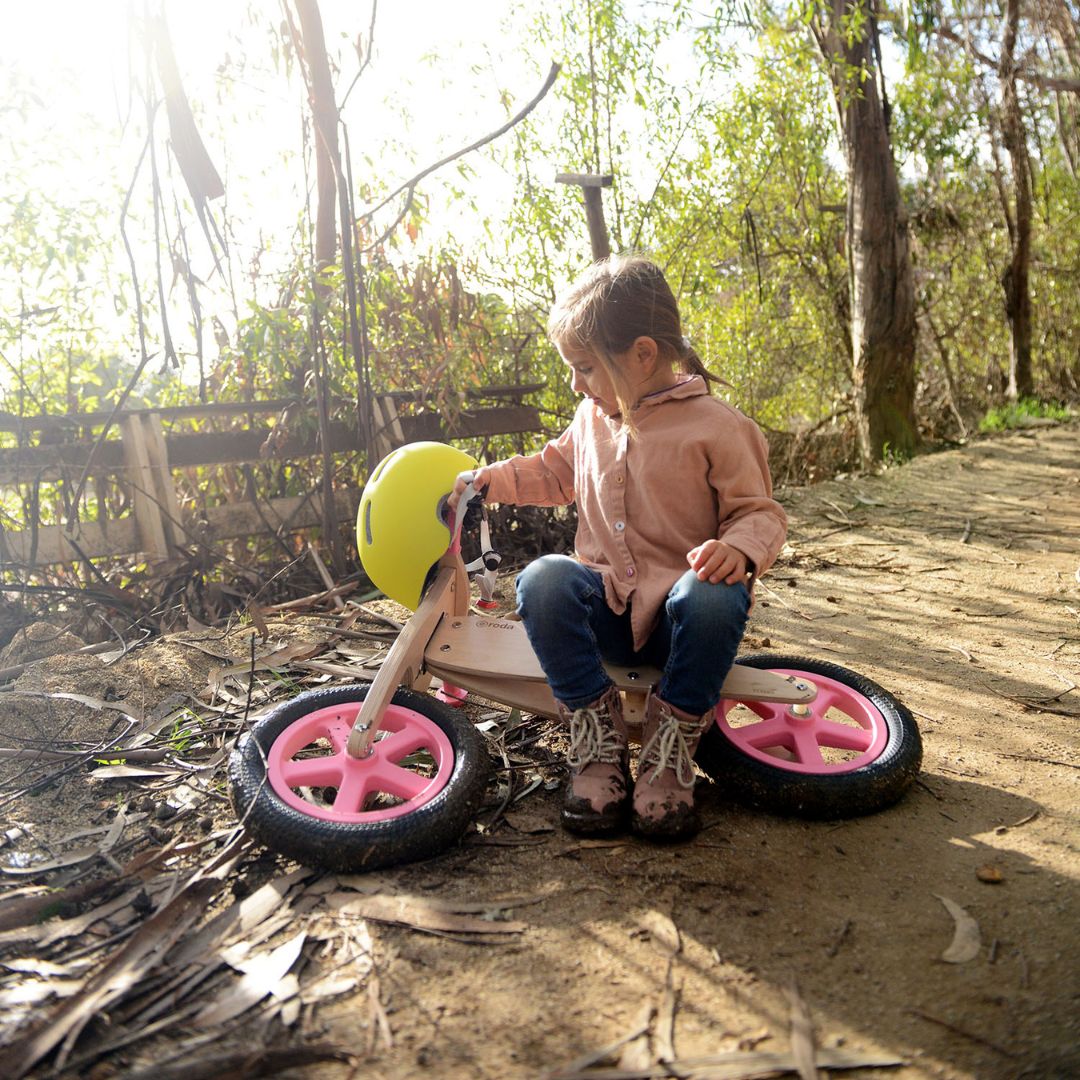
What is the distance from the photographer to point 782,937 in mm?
1541

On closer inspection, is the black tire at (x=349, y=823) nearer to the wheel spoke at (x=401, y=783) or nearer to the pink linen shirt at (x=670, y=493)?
the wheel spoke at (x=401, y=783)

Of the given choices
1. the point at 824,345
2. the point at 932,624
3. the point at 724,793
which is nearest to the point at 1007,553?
the point at 932,624

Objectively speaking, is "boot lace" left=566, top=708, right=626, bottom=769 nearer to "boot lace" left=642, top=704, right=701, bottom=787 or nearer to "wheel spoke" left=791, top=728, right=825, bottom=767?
"boot lace" left=642, top=704, right=701, bottom=787

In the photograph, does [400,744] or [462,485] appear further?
[462,485]

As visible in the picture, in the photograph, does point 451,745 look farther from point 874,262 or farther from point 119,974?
point 874,262

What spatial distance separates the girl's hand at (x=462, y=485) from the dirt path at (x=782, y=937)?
639 mm

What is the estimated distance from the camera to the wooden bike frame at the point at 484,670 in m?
2.05

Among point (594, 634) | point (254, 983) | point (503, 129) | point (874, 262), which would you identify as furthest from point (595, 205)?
point (874, 262)

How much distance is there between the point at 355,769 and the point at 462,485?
67 cm

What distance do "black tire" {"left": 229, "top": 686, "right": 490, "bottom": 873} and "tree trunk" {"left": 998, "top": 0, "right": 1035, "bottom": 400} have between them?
365 inches

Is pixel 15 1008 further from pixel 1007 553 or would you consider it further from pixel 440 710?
pixel 1007 553

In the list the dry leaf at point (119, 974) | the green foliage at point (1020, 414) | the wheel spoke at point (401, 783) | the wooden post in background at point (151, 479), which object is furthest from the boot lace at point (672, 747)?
the green foliage at point (1020, 414)

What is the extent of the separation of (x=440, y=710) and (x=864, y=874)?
880 mm

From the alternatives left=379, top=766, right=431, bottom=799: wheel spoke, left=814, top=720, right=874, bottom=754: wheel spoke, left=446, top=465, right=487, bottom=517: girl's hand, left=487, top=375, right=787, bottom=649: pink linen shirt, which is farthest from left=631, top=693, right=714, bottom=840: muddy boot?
left=446, top=465, right=487, bottom=517: girl's hand
